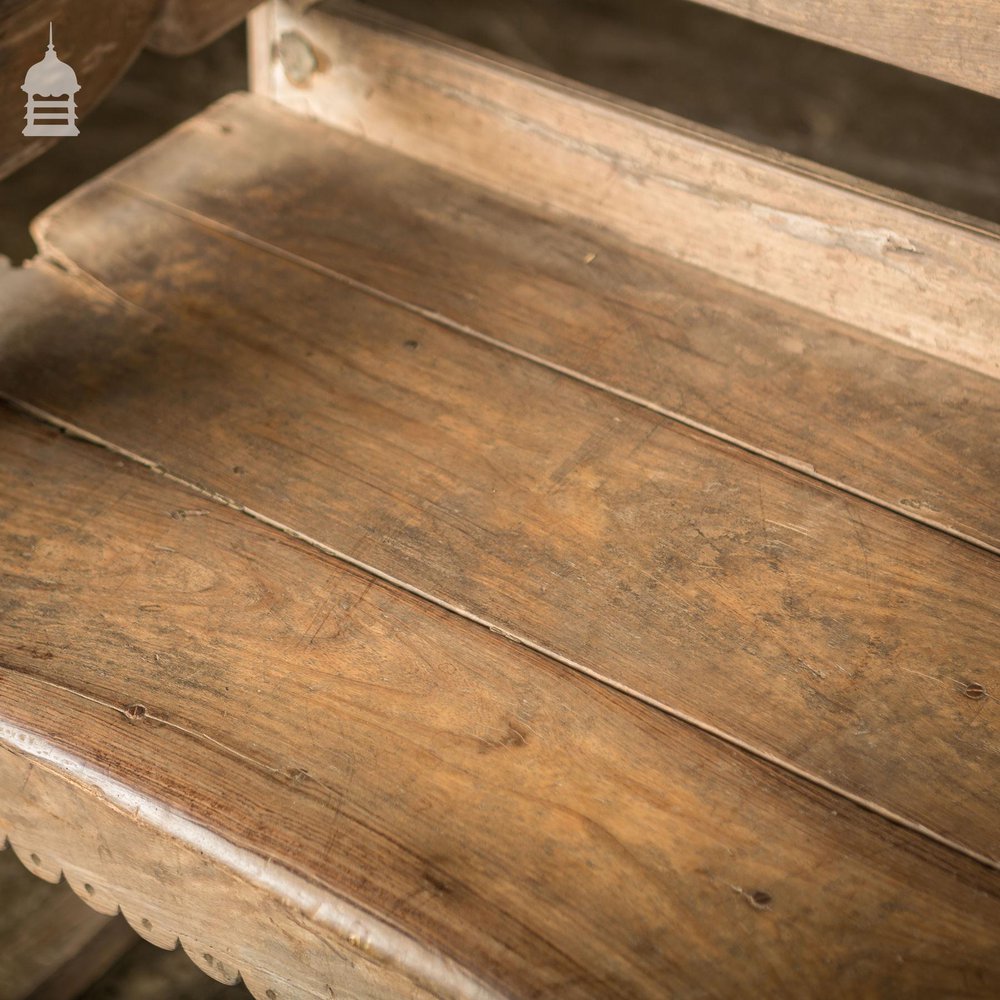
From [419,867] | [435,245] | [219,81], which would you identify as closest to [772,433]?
[435,245]

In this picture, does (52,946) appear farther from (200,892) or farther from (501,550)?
Result: (501,550)

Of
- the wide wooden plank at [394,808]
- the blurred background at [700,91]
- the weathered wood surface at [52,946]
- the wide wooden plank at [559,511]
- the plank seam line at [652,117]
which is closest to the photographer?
the wide wooden plank at [394,808]

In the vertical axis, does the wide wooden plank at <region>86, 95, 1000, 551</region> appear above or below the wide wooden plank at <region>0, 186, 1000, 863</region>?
above

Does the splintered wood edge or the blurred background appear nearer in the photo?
the splintered wood edge

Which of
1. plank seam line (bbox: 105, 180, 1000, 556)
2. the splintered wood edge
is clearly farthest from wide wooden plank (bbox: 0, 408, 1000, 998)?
plank seam line (bbox: 105, 180, 1000, 556)

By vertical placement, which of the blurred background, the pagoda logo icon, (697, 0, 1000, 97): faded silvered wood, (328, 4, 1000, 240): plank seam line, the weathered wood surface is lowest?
the weathered wood surface

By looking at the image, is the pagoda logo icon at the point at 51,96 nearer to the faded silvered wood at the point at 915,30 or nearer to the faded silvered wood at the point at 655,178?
the faded silvered wood at the point at 655,178

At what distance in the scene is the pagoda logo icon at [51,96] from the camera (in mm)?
1054

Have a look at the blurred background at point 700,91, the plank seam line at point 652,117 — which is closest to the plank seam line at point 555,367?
the plank seam line at point 652,117

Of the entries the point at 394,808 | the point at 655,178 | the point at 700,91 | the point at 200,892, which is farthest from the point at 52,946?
the point at 700,91

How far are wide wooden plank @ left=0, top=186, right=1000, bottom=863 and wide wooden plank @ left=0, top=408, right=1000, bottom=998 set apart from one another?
4 cm

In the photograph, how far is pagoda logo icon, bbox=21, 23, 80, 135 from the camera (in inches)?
41.5

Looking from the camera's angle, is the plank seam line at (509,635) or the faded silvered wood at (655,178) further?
the faded silvered wood at (655,178)

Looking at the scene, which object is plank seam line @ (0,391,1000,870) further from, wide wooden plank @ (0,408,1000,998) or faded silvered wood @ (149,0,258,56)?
faded silvered wood @ (149,0,258,56)
